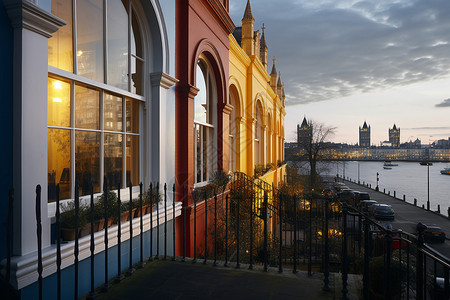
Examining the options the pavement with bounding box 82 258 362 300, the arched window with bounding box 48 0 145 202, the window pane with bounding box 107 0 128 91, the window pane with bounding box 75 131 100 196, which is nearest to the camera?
the pavement with bounding box 82 258 362 300

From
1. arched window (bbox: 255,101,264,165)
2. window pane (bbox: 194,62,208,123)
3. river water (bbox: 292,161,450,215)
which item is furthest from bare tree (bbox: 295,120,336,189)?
window pane (bbox: 194,62,208,123)

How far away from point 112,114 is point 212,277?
2793 mm

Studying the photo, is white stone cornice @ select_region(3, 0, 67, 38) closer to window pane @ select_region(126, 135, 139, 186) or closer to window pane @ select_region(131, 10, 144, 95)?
window pane @ select_region(131, 10, 144, 95)

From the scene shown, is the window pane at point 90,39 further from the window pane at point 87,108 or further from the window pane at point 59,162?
the window pane at point 59,162

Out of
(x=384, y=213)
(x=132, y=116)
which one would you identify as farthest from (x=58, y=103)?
(x=384, y=213)

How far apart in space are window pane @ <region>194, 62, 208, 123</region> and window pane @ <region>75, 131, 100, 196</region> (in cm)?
421

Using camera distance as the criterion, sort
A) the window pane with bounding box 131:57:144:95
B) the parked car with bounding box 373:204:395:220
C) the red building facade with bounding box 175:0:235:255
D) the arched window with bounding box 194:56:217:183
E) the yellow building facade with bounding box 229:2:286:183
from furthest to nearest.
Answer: the parked car with bounding box 373:204:395:220
the yellow building facade with bounding box 229:2:286:183
the arched window with bounding box 194:56:217:183
the red building facade with bounding box 175:0:235:255
the window pane with bounding box 131:57:144:95

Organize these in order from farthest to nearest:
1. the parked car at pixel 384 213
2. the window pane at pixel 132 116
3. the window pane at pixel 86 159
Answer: the parked car at pixel 384 213, the window pane at pixel 132 116, the window pane at pixel 86 159

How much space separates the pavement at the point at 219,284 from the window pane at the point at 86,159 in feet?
4.45

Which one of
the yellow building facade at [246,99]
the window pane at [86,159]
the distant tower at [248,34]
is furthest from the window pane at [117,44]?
the distant tower at [248,34]

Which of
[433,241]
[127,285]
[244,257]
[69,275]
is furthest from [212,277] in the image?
[433,241]

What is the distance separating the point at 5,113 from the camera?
254cm

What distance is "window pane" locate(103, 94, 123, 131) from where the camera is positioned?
408 centimetres

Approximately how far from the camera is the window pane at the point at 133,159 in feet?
Result: 15.4
